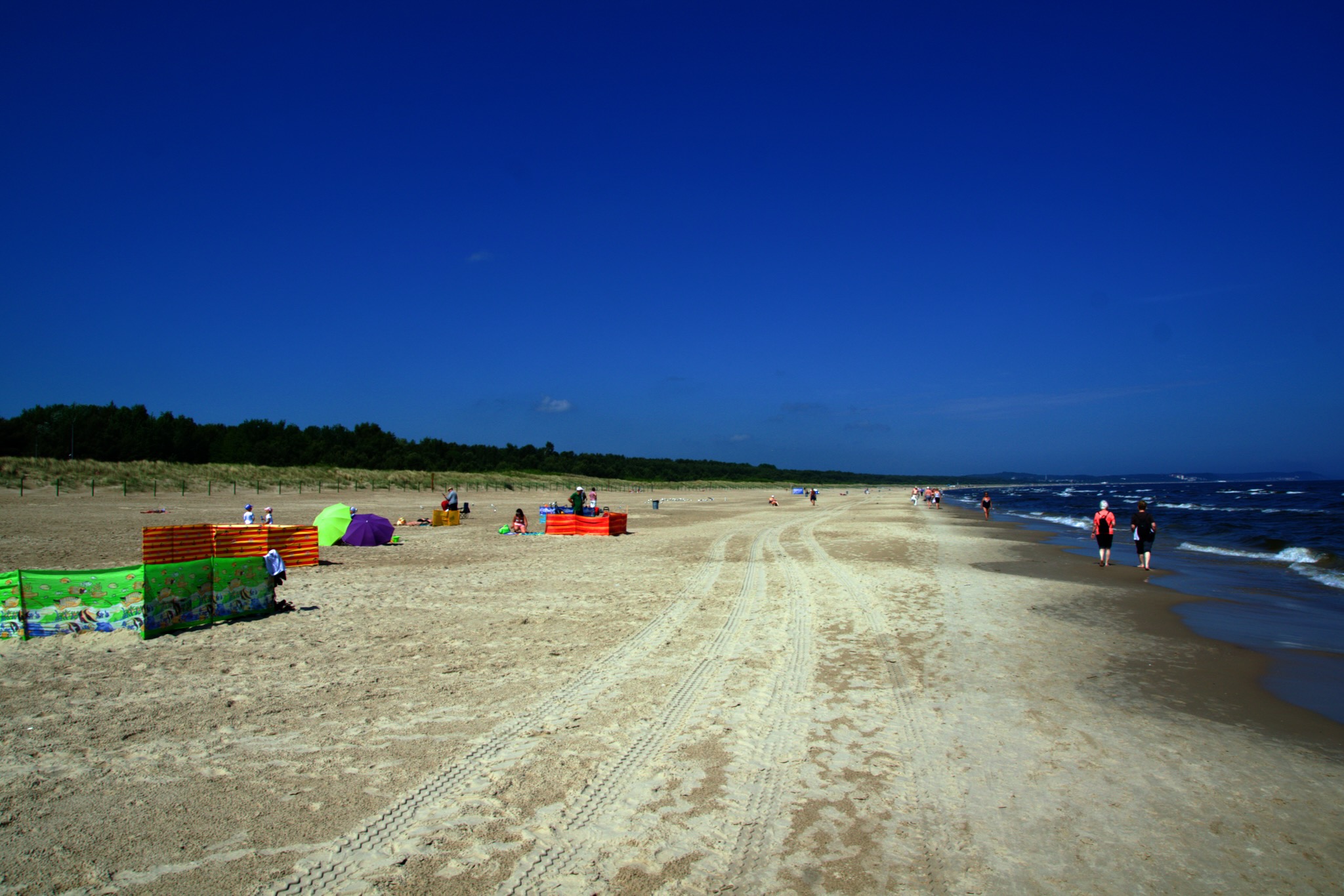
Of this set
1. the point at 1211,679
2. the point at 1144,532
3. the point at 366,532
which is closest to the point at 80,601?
the point at 366,532

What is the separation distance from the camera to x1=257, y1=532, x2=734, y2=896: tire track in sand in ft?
11.7

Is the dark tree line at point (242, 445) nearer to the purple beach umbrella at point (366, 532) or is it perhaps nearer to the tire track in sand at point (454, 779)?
the purple beach umbrella at point (366, 532)

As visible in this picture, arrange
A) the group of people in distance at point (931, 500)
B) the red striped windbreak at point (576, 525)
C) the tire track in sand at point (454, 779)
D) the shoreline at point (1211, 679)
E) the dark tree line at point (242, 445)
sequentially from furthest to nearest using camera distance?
1. the dark tree line at point (242, 445)
2. the group of people in distance at point (931, 500)
3. the red striped windbreak at point (576, 525)
4. the shoreline at point (1211, 679)
5. the tire track in sand at point (454, 779)

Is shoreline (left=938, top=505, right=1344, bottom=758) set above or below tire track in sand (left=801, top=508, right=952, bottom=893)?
below

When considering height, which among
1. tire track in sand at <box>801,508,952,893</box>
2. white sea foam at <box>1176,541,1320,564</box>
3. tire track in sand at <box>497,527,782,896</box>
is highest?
tire track in sand at <box>497,527,782,896</box>

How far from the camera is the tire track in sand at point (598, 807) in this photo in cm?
358

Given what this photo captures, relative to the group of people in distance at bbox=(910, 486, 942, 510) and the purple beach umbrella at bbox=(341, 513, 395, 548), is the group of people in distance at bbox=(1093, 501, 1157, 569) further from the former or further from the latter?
the group of people in distance at bbox=(910, 486, 942, 510)

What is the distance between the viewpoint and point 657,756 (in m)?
5.04

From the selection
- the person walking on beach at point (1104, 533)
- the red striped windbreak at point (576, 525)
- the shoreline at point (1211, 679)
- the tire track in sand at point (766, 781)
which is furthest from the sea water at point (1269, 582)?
the red striped windbreak at point (576, 525)

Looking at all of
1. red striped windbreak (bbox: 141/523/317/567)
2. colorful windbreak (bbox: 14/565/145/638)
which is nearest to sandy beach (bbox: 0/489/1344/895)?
colorful windbreak (bbox: 14/565/145/638)

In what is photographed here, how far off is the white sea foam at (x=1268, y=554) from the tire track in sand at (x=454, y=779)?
20.5 meters

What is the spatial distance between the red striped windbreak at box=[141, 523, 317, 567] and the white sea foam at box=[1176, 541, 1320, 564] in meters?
24.3

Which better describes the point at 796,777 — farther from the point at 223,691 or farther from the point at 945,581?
the point at 945,581

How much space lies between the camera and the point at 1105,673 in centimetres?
757
